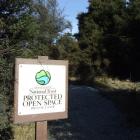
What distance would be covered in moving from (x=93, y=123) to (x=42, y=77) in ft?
28.2

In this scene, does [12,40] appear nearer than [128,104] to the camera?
Yes

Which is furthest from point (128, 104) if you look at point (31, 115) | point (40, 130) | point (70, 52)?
point (70, 52)

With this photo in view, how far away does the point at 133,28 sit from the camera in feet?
73.5

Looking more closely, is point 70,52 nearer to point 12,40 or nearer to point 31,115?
point 12,40

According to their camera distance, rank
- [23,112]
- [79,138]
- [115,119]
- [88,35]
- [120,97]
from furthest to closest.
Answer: [88,35]
[120,97]
[115,119]
[79,138]
[23,112]

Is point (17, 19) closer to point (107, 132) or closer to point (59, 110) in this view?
point (59, 110)

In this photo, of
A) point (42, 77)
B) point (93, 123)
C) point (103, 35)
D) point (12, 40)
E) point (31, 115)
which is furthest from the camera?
point (103, 35)

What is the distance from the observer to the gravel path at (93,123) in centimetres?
1352

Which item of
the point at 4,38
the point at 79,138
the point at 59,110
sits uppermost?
the point at 4,38

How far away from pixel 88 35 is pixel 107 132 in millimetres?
24834

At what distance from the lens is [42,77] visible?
762cm

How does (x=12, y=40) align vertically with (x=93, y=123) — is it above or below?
Answer: above

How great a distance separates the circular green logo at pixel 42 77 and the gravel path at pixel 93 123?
544 centimetres

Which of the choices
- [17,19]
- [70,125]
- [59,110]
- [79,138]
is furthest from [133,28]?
[59,110]
